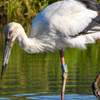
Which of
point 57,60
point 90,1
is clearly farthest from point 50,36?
point 57,60

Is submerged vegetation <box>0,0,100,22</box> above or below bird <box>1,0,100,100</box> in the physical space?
below

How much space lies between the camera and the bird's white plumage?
788cm

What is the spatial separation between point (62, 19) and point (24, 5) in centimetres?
1269

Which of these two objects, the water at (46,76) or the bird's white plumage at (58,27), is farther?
the water at (46,76)

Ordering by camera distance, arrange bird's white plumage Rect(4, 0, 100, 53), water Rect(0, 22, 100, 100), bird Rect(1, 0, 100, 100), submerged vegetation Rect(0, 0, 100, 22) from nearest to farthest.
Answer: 1. bird Rect(1, 0, 100, 100)
2. bird's white plumage Rect(4, 0, 100, 53)
3. water Rect(0, 22, 100, 100)
4. submerged vegetation Rect(0, 0, 100, 22)

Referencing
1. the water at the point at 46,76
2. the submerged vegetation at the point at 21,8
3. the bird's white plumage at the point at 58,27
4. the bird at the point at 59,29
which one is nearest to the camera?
the bird at the point at 59,29

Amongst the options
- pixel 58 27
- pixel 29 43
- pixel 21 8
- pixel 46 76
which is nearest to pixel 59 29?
pixel 58 27

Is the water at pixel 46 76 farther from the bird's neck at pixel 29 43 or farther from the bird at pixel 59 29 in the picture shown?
the bird's neck at pixel 29 43

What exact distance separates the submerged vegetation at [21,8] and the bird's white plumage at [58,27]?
39.0 feet

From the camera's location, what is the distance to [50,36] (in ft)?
26.1

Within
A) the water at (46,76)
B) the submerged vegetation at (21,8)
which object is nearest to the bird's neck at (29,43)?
the water at (46,76)

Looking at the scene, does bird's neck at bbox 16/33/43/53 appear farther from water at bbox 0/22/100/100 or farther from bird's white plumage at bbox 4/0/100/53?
water at bbox 0/22/100/100

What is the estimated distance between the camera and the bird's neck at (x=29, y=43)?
7762 mm

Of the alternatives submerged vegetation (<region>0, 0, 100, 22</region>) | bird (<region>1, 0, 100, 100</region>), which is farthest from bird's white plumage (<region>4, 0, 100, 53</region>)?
submerged vegetation (<region>0, 0, 100, 22</region>)
